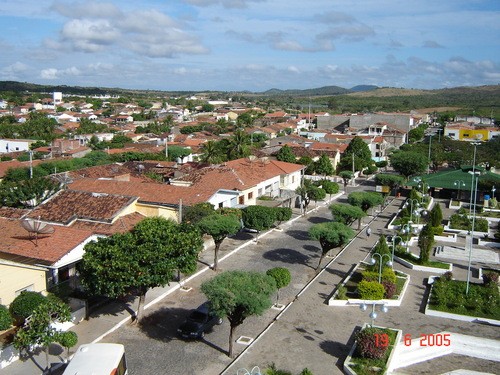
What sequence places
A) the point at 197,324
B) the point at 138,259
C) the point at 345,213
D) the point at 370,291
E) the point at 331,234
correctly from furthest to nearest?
the point at 345,213 → the point at 331,234 → the point at 370,291 → the point at 197,324 → the point at 138,259

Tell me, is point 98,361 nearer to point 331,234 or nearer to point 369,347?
point 369,347

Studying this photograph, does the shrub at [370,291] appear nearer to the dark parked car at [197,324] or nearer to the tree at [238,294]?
the tree at [238,294]

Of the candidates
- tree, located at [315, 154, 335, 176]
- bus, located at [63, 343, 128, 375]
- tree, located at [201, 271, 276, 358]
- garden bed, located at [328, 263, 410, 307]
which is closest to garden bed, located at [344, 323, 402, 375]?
garden bed, located at [328, 263, 410, 307]

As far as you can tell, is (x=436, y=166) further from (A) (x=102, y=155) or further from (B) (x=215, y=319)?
(B) (x=215, y=319)

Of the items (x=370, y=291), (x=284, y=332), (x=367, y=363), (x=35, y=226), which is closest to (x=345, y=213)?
(x=370, y=291)

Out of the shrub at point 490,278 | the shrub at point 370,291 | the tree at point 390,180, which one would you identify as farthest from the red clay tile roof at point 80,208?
the tree at point 390,180

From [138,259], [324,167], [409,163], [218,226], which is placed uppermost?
[138,259]

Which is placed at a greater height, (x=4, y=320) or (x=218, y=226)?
(x=218, y=226)
